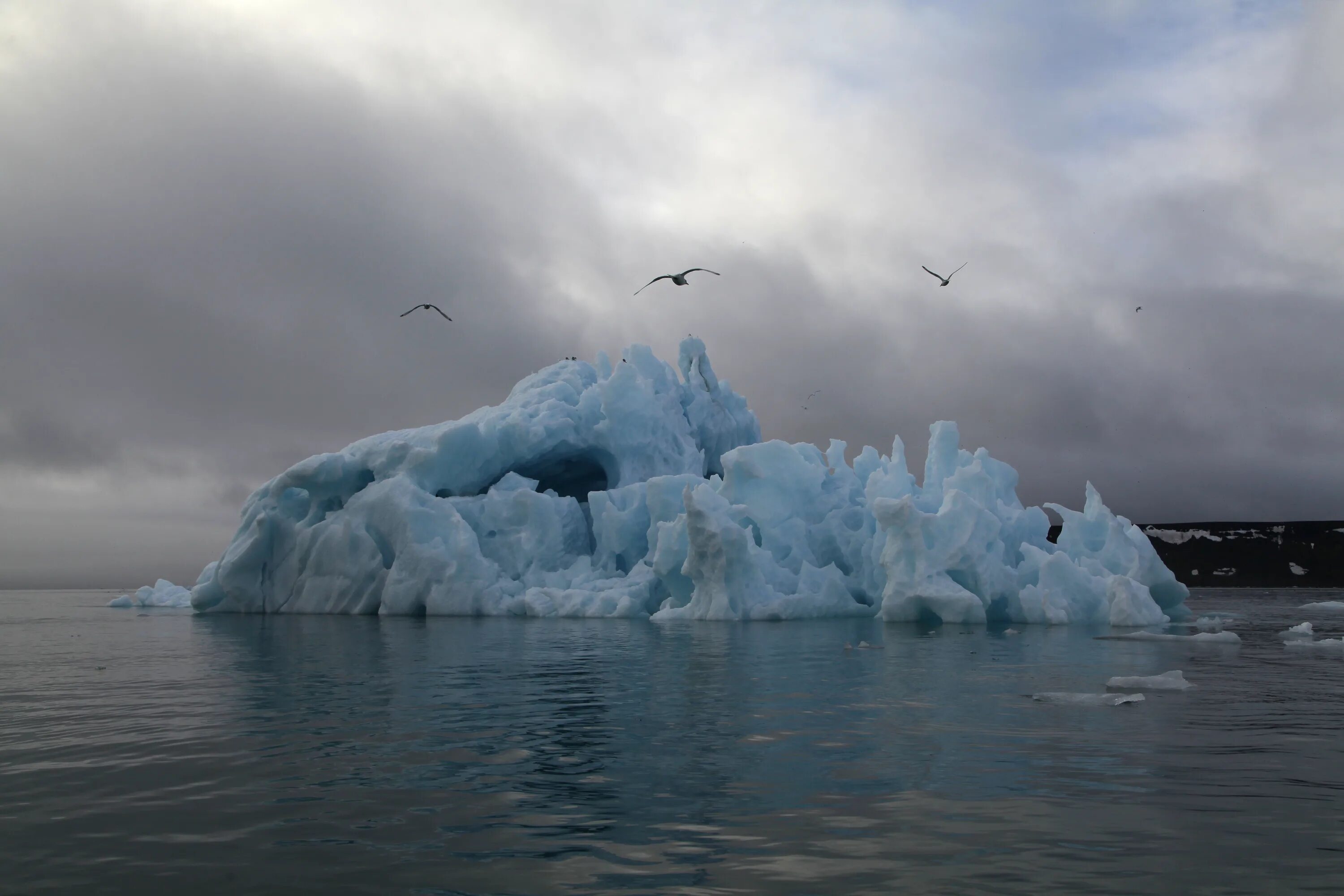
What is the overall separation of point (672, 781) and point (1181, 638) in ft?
54.7

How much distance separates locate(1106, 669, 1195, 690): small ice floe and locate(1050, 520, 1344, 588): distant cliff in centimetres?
6033

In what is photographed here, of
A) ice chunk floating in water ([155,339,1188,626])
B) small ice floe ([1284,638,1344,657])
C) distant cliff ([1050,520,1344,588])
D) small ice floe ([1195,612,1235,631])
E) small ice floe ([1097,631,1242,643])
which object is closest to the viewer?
small ice floe ([1284,638,1344,657])

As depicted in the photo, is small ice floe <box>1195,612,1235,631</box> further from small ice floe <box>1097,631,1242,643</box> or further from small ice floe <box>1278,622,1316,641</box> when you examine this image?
small ice floe <box>1097,631,1242,643</box>

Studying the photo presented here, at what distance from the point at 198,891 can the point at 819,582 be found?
80.8 ft

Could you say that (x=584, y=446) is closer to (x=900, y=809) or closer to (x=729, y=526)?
(x=729, y=526)

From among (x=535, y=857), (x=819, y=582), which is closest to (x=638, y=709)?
(x=535, y=857)

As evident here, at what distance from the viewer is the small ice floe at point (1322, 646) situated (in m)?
17.5

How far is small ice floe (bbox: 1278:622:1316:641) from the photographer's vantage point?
20.2 metres

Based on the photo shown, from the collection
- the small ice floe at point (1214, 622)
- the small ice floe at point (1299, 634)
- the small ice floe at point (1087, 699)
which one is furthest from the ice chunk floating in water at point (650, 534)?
the small ice floe at point (1087, 699)

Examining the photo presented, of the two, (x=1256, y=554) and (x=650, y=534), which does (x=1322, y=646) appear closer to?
(x=650, y=534)

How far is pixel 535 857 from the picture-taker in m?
5.09

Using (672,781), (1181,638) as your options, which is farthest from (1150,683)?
(1181,638)

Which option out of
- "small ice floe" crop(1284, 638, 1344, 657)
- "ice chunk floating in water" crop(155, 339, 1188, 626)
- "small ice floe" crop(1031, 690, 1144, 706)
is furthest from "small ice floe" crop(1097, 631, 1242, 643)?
"small ice floe" crop(1031, 690, 1144, 706)

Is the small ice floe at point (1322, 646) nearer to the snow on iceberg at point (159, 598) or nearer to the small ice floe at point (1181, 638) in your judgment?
the small ice floe at point (1181, 638)
